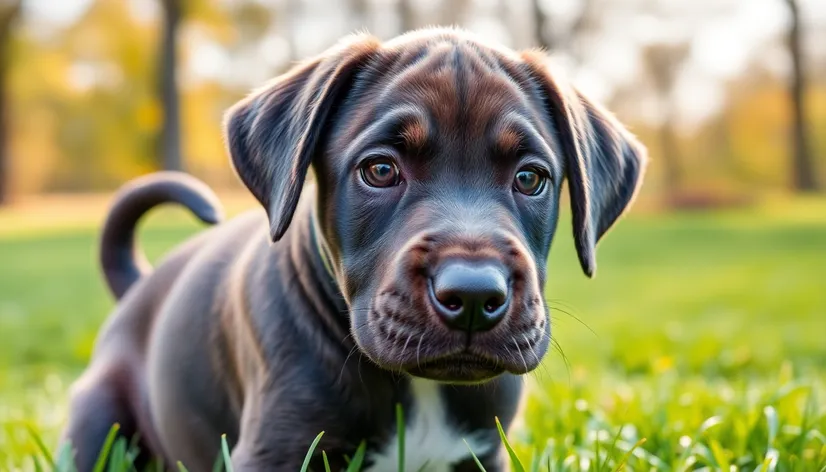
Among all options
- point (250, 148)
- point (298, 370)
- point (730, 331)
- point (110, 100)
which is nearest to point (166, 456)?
point (298, 370)

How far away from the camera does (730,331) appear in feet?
31.9

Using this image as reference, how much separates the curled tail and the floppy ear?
1.70 metres

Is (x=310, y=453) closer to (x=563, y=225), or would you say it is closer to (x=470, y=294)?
Answer: (x=470, y=294)

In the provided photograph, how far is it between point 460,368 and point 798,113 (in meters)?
28.3

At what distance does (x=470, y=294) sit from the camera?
92.0 inches

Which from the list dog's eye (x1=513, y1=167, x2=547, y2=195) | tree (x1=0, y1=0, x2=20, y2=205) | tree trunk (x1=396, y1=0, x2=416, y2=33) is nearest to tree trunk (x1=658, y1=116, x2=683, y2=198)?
tree trunk (x1=396, y1=0, x2=416, y2=33)

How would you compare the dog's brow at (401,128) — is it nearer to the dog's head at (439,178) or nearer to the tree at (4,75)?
the dog's head at (439,178)

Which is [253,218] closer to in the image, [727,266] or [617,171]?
[617,171]

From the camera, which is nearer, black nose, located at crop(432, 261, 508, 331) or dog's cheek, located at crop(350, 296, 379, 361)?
black nose, located at crop(432, 261, 508, 331)

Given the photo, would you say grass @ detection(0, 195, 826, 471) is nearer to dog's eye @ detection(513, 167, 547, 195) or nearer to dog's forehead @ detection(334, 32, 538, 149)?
dog's eye @ detection(513, 167, 547, 195)

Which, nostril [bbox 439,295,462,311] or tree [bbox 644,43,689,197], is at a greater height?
nostril [bbox 439,295,462,311]

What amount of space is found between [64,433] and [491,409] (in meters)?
1.85

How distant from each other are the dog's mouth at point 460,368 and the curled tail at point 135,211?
1.84m

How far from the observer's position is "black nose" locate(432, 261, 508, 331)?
7.68 feet
